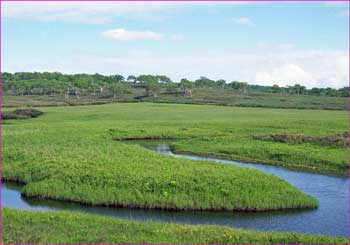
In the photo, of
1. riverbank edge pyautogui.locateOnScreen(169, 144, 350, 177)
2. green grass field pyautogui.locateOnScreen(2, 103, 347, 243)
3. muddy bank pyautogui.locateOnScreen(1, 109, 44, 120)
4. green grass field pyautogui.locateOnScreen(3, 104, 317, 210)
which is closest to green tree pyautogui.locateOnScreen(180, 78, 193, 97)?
muddy bank pyautogui.locateOnScreen(1, 109, 44, 120)

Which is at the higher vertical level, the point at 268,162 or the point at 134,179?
the point at 134,179

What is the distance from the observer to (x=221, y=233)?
2441cm

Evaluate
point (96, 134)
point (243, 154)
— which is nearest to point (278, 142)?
point (243, 154)

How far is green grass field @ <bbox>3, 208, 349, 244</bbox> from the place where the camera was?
2305 centimetres

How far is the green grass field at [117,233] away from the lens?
907 inches

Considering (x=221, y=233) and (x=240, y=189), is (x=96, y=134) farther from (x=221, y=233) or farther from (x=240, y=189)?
(x=221, y=233)

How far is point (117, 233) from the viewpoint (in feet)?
79.1

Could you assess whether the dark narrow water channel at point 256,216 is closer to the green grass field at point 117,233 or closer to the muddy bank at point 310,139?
the green grass field at point 117,233

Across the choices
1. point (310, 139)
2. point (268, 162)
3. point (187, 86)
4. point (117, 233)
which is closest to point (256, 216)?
point (117, 233)

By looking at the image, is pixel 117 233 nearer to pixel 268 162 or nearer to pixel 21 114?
pixel 268 162

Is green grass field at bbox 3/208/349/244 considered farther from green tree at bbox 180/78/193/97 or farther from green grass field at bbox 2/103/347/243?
green tree at bbox 180/78/193/97

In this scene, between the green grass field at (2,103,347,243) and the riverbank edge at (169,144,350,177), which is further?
the riverbank edge at (169,144,350,177)

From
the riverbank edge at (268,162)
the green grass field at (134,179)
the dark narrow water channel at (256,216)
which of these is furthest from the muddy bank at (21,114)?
the dark narrow water channel at (256,216)

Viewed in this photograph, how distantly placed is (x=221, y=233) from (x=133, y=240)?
467cm
